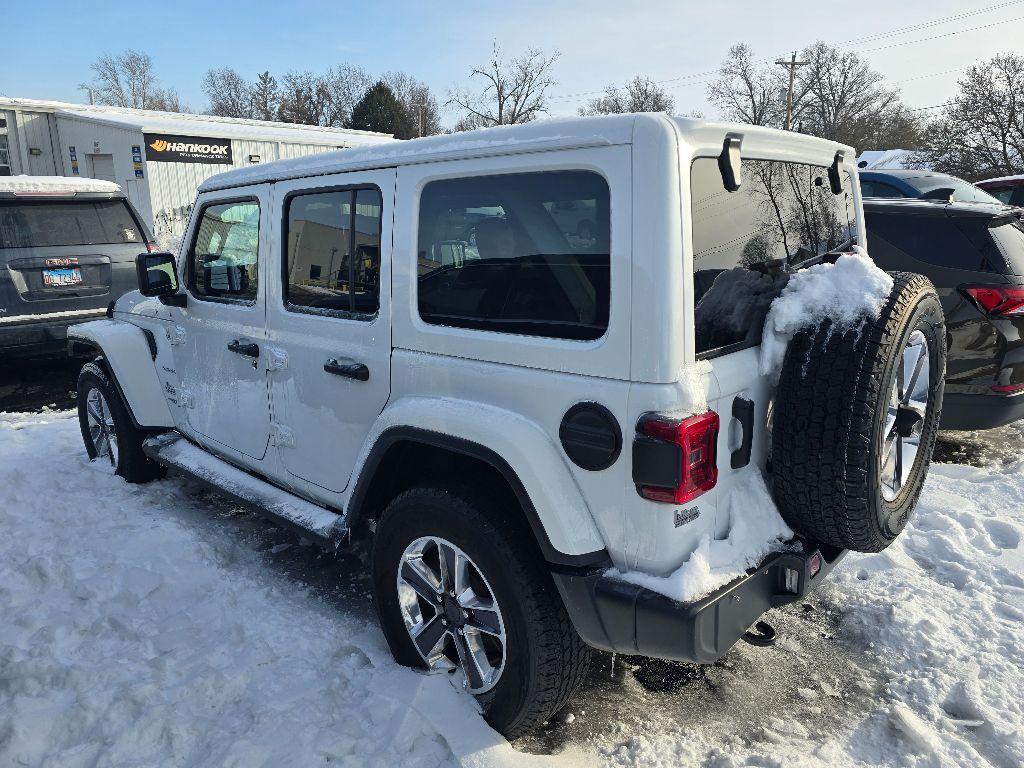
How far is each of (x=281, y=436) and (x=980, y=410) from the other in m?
4.24

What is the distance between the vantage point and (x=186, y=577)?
3.55 meters

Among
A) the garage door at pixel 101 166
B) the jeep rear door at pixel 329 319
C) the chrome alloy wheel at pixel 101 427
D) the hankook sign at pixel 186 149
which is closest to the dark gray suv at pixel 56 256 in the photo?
the chrome alloy wheel at pixel 101 427

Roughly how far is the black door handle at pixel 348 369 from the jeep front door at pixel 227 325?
0.60 meters

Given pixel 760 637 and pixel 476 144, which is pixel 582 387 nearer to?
pixel 476 144

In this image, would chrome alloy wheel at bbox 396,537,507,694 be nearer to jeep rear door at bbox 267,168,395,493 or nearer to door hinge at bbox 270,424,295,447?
jeep rear door at bbox 267,168,395,493

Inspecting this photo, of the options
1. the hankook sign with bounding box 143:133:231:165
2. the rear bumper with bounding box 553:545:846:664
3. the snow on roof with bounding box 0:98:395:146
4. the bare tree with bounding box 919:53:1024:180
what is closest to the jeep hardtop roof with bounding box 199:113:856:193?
the rear bumper with bounding box 553:545:846:664

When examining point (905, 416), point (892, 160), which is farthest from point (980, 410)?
point (892, 160)

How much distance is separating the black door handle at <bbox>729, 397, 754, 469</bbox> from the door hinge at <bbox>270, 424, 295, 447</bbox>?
1.98 metres

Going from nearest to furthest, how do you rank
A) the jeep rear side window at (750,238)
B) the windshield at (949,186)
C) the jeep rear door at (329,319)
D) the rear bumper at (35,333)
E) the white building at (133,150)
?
the jeep rear side window at (750,238), the jeep rear door at (329,319), the rear bumper at (35,333), the windshield at (949,186), the white building at (133,150)

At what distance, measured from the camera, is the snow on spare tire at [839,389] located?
214cm

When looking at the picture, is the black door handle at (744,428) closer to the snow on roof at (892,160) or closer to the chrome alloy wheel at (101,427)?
the chrome alloy wheel at (101,427)

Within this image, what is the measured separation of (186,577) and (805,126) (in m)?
59.6

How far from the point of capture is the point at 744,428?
2244 mm

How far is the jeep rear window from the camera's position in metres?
6.99
